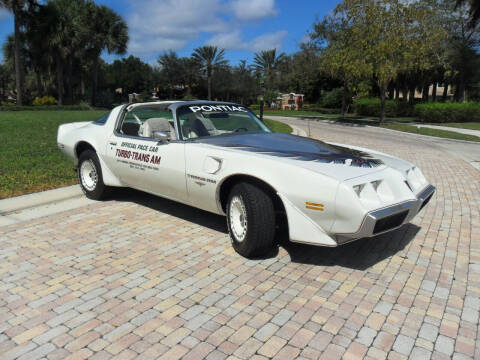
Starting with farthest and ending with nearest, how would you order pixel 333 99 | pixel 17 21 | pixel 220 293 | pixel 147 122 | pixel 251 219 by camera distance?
1. pixel 333 99
2. pixel 17 21
3. pixel 147 122
4. pixel 251 219
5. pixel 220 293

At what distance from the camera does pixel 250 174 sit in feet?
12.8

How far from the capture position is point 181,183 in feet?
15.2

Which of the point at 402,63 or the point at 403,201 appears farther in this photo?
the point at 402,63

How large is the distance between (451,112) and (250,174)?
91.7ft

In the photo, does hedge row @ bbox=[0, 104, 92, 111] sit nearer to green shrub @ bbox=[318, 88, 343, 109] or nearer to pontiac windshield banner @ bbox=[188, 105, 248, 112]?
green shrub @ bbox=[318, 88, 343, 109]

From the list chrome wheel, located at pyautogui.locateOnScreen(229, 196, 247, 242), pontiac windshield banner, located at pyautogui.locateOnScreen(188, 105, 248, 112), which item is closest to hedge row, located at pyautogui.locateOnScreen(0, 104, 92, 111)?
pontiac windshield banner, located at pyautogui.locateOnScreen(188, 105, 248, 112)

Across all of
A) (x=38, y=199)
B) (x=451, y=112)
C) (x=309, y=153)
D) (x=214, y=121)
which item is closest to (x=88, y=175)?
(x=38, y=199)

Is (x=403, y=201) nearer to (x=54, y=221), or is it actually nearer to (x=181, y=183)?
(x=181, y=183)

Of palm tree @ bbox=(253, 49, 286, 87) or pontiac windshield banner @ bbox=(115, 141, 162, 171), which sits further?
palm tree @ bbox=(253, 49, 286, 87)

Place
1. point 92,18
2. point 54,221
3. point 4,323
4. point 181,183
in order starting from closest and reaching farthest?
1. point 4,323
2. point 181,183
3. point 54,221
4. point 92,18

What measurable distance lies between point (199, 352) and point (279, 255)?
1748 mm

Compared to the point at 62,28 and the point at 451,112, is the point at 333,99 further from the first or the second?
the point at 62,28

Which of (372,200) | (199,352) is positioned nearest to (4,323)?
(199,352)

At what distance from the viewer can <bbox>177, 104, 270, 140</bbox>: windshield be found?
16.2ft
